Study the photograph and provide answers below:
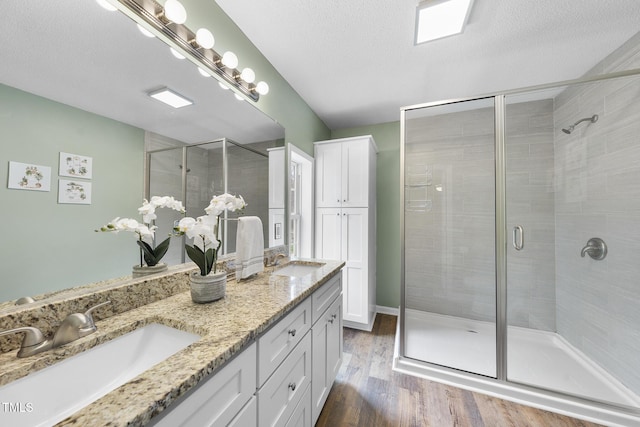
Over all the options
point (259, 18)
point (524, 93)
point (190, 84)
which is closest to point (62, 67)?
point (190, 84)

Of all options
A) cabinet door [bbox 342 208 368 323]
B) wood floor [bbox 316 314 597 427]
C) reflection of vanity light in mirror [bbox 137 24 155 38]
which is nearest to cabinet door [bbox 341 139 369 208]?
cabinet door [bbox 342 208 368 323]

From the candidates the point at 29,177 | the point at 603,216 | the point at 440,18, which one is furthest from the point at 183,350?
the point at 603,216

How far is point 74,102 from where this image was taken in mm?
766

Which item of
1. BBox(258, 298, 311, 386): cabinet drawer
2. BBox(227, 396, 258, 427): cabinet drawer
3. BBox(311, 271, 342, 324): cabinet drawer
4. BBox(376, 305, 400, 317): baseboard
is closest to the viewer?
BBox(227, 396, 258, 427): cabinet drawer

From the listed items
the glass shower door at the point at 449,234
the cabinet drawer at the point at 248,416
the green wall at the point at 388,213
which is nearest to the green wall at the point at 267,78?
the green wall at the point at 388,213

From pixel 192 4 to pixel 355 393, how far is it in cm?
255

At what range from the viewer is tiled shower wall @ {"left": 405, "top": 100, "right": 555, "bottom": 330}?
197cm

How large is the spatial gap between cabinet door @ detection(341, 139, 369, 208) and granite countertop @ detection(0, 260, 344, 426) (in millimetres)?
1459

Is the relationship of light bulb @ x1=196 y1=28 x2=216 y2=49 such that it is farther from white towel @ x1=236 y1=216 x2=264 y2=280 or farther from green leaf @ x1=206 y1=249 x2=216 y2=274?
green leaf @ x1=206 y1=249 x2=216 y2=274

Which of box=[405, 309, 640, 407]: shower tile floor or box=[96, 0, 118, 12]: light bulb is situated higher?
box=[96, 0, 118, 12]: light bulb

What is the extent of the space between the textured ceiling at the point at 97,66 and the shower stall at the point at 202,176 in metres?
0.08

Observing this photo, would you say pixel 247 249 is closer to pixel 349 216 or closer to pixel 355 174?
pixel 349 216

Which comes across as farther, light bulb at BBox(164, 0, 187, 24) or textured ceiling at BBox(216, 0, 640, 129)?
textured ceiling at BBox(216, 0, 640, 129)

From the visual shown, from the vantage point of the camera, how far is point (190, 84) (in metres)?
1.22
